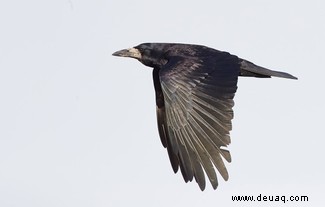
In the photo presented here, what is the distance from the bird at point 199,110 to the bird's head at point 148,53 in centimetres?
68

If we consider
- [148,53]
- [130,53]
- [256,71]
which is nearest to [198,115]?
[256,71]

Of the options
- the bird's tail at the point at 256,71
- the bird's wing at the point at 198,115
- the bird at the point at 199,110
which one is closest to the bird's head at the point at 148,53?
the bird at the point at 199,110

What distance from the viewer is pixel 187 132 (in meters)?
13.4

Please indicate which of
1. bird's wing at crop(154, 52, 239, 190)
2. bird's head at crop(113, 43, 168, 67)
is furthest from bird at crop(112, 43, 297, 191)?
bird's head at crop(113, 43, 168, 67)

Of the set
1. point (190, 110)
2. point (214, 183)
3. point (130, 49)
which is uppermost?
point (130, 49)

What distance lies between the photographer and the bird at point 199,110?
43.0 ft

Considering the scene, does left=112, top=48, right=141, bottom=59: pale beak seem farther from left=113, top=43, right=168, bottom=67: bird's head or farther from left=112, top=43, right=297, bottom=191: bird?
left=112, top=43, right=297, bottom=191: bird

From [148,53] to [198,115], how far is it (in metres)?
3.01

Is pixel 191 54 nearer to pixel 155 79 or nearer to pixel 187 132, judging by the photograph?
pixel 155 79

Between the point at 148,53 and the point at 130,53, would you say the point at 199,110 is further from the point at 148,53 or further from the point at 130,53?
the point at 130,53

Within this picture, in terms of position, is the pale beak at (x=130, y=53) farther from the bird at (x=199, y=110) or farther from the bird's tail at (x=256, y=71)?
the bird's tail at (x=256, y=71)

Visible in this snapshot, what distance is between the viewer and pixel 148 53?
16.3 m

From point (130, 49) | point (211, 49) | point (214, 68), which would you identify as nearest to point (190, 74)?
point (214, 68)

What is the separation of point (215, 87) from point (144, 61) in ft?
8.73
